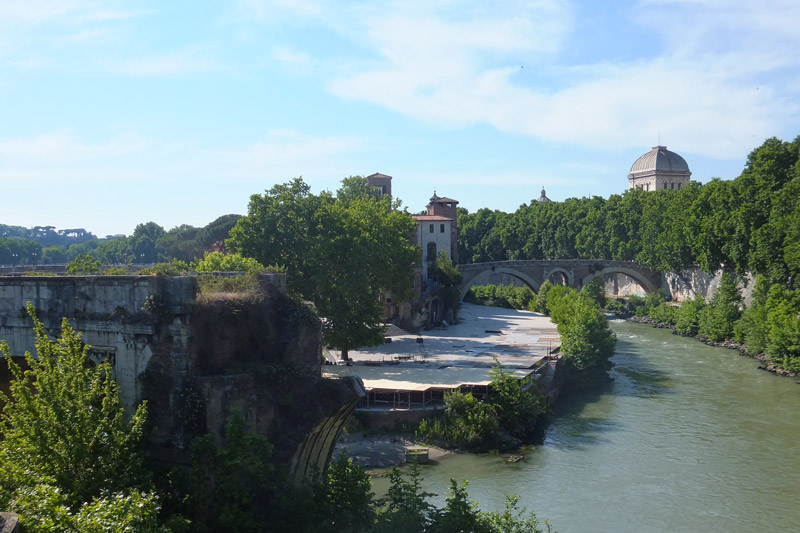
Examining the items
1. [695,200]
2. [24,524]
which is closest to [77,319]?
[24,524]

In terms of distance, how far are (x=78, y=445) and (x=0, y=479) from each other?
3.28 feet

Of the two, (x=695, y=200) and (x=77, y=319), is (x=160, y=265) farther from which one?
(x=695, y=200)

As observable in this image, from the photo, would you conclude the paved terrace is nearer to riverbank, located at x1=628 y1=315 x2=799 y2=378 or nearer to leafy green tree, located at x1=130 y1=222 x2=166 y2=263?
riverbank, located at x1=628 y1=315 x2=799 y2=378

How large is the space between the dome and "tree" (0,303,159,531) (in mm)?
105238

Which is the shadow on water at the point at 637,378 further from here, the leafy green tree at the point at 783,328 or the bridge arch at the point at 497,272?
the bridge arch at the point at 497,272

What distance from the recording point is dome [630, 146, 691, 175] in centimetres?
10656

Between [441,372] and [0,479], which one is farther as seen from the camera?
[441,372]

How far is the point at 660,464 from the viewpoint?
22969 mm

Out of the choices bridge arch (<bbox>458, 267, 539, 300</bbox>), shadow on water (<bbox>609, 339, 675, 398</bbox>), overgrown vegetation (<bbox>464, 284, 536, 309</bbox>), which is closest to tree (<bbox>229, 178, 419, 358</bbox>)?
shadow on water (<bbox>609, 339, 675, 398</bbox>)

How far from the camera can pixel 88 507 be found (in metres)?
8.91

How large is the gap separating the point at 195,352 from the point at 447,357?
929 inches

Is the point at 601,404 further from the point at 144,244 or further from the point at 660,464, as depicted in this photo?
the point at 144,244

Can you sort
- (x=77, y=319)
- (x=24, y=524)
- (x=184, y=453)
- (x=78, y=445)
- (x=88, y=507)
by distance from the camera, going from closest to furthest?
1. (x=24, y=524)
2. (x=88, y=507)
3. (x=78, y=445)
4. (x=184, y=453)
5. (x=77, y=319)

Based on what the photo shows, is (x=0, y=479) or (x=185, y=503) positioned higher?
(x=0, y=479)
